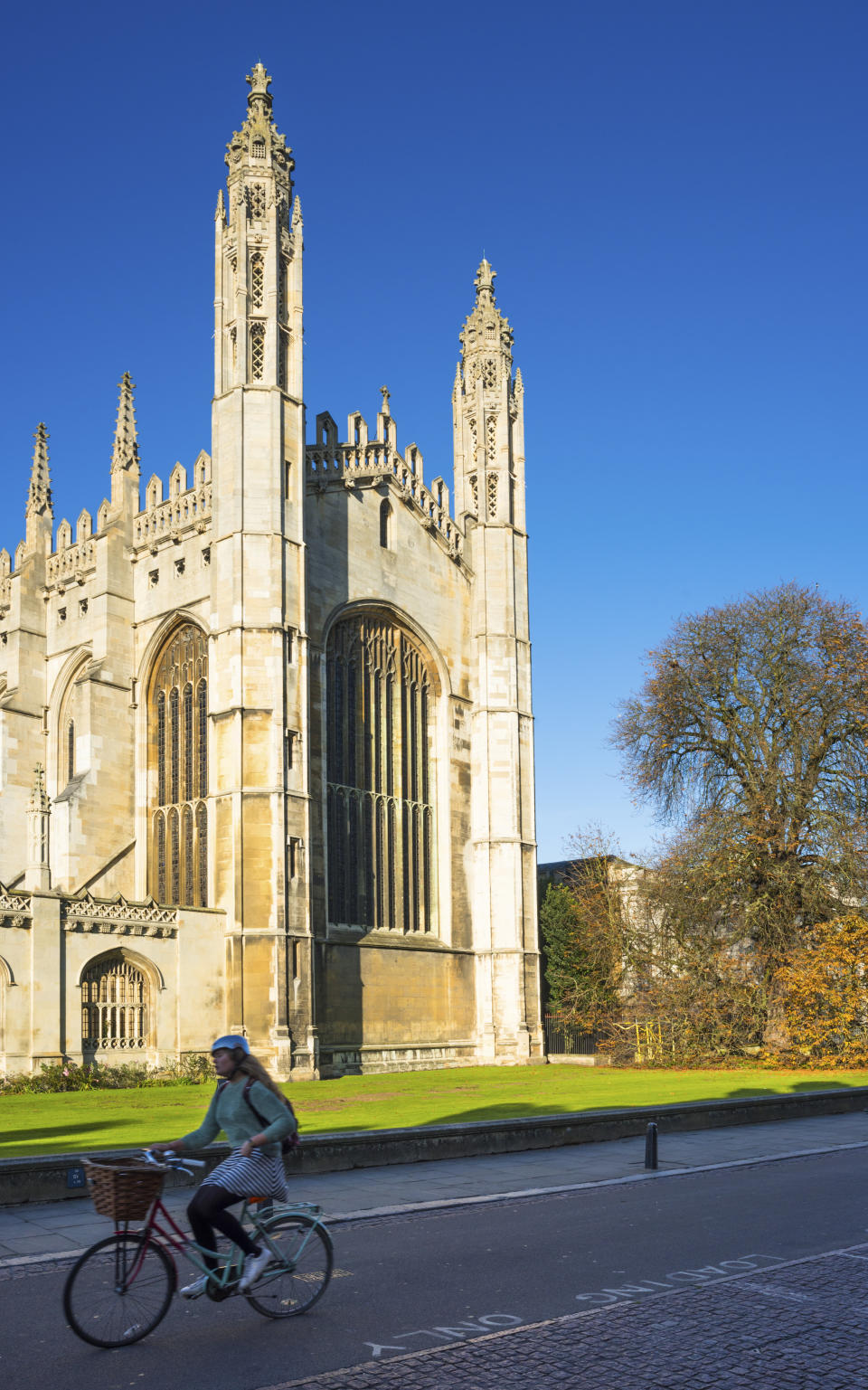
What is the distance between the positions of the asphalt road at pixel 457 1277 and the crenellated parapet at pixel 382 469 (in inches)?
1060

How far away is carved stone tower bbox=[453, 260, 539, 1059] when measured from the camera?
37.6 m

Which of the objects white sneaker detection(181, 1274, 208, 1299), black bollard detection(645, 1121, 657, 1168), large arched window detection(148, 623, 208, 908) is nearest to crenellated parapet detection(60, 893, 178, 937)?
large arched window detection(148, 623, 208, 908)

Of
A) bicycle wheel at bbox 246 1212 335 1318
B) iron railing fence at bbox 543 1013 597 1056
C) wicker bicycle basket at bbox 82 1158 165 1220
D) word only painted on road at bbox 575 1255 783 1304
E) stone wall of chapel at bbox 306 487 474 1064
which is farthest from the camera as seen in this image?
iron railing fence at bbox 543 1013 597 1056

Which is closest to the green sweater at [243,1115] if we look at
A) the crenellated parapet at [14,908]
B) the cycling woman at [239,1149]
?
the cycling woman at [239,1149]

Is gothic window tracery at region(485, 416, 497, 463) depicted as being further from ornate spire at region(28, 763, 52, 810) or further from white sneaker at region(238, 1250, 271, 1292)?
white sneaker at region(238, 1250, 271, 1292)

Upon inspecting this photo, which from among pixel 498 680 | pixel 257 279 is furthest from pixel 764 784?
pixel 257 279

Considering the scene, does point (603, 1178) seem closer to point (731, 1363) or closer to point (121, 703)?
point (731, 1363)

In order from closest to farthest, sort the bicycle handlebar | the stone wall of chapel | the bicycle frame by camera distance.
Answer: the bicycle frame, the bicycle handlebar, the stone wall of chapel

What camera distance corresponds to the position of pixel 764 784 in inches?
1280

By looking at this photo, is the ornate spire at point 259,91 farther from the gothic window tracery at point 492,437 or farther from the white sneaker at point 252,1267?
the white sneaker at point 252,1267

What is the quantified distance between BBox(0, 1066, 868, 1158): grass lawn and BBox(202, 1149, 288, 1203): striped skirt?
6639 millimetres

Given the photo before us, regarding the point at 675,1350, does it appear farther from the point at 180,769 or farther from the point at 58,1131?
the point at 180,769

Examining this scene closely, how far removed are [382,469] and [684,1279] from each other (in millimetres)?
31646

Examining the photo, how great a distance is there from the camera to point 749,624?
34.4 metres
